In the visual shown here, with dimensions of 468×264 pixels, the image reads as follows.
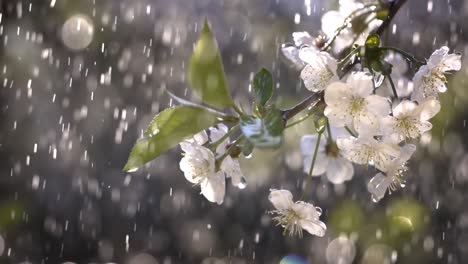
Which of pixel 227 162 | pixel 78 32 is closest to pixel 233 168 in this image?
pixel 227 162

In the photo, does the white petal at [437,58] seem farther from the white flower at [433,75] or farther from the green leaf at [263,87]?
the green leaf at [263,87]

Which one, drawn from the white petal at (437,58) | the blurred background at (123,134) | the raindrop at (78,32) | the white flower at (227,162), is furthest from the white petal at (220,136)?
the raindrop at (78,32)

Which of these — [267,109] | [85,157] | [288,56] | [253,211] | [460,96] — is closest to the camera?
[267,109]

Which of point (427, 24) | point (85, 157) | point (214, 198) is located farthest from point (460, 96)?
point (85, 157)

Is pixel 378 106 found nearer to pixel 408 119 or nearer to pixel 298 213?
pixel 408 119

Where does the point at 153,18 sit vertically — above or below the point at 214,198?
below

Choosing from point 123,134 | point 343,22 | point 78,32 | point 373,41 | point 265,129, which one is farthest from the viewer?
point 123,134

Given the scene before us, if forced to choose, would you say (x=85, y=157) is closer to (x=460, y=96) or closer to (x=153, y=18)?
(x=153, y=18)
